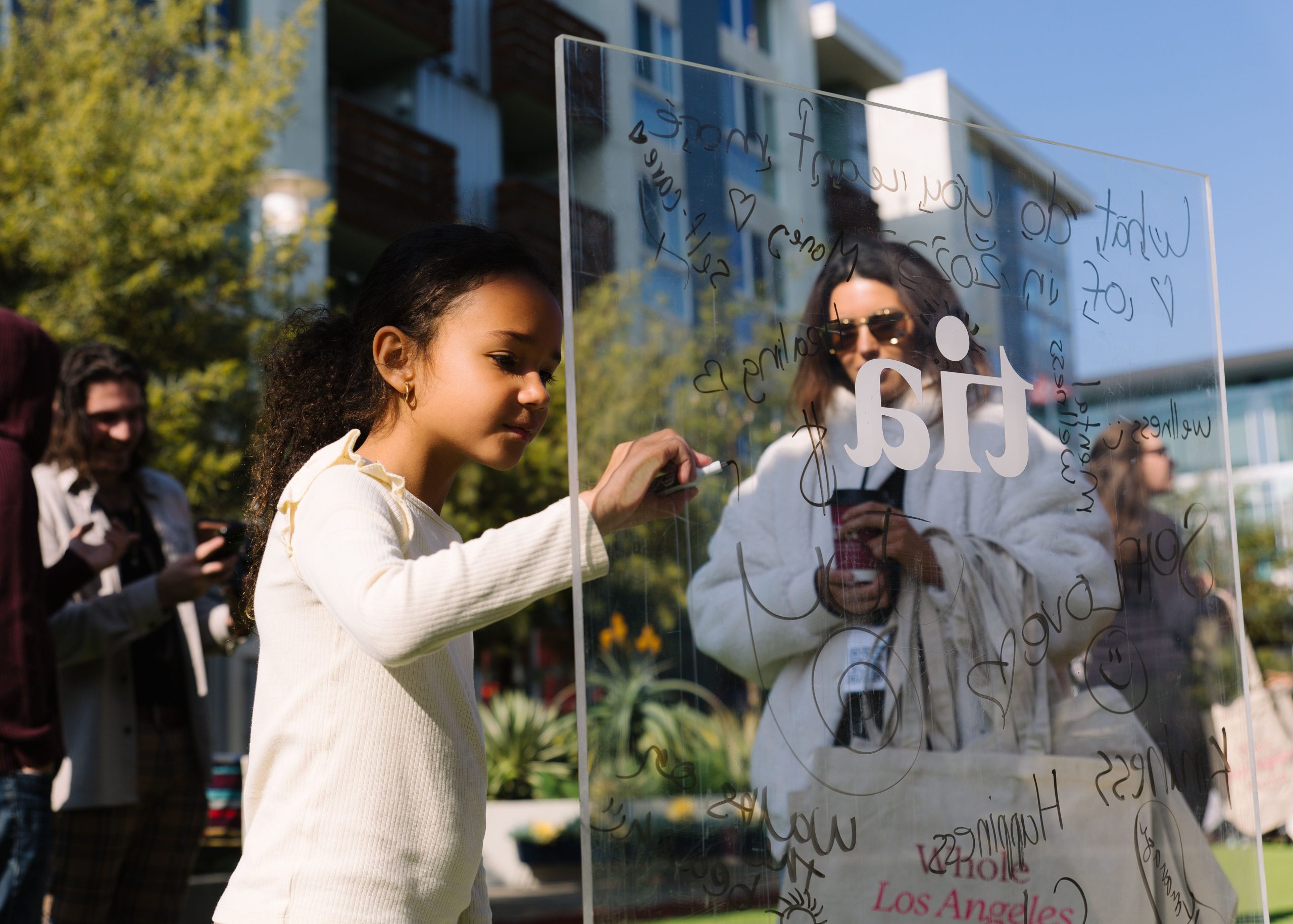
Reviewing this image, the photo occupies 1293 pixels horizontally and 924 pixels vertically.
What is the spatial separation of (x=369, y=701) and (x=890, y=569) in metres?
0.72

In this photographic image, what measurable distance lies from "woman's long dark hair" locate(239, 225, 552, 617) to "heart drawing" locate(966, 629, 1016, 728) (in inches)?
30.5

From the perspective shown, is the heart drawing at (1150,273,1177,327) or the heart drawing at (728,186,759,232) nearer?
the heart drawing at (728,186,759,232)

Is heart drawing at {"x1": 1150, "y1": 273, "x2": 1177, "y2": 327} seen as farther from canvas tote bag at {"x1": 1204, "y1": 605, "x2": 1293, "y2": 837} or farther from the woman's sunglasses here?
the woman's sunglasses

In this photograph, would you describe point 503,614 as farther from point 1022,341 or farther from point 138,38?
point 138,38

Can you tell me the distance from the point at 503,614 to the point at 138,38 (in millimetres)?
6679

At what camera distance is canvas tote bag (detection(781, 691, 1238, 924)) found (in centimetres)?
160

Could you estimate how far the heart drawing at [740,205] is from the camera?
165cm

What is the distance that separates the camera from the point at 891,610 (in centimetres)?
168

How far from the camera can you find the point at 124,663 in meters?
2.89

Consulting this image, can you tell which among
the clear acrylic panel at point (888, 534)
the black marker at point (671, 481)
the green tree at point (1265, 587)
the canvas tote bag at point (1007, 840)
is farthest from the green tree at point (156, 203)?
Result: the green tree at point (1265, 587)

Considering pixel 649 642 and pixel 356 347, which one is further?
pixel 356 347

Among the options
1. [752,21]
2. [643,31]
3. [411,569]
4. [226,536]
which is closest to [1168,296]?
[411,569]

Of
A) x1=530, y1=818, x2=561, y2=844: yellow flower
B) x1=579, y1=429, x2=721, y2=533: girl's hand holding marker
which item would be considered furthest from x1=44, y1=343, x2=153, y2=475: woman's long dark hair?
x1=530, y1=818, x2=561, y2=844: yellow flower

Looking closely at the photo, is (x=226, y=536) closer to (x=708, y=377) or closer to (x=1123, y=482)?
(x=708, y=377)
